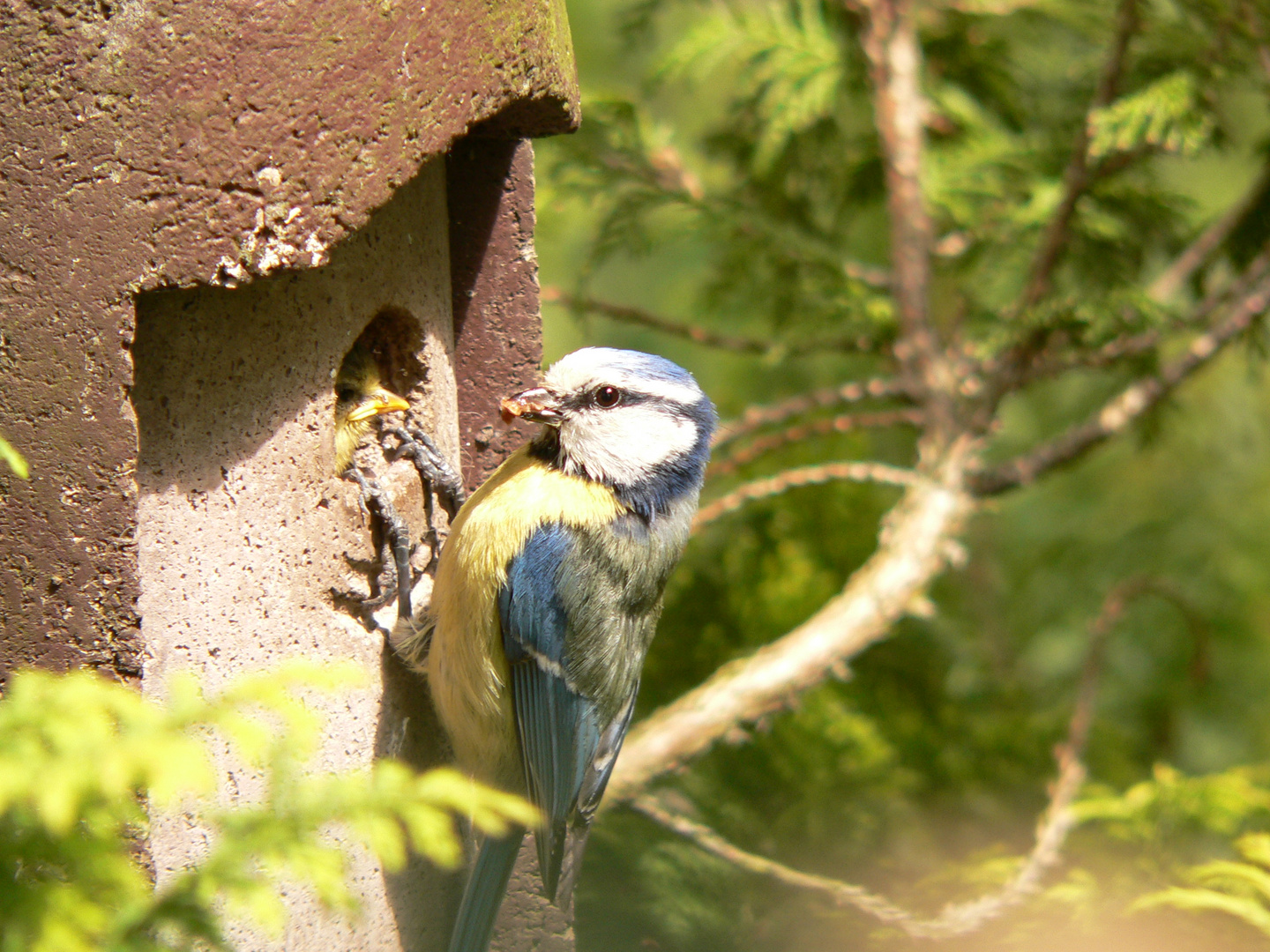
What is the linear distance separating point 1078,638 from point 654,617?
3390 mm

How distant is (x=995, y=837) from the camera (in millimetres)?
4074

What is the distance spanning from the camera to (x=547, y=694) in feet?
6.46

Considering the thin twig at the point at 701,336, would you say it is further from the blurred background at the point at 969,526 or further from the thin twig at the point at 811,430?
the thin twig at the point at 811,430

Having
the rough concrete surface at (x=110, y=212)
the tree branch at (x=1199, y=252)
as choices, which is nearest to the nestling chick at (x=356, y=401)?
the rough concrete surface at (x=110, y=212)

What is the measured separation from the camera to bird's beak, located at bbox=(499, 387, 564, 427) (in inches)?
77.8

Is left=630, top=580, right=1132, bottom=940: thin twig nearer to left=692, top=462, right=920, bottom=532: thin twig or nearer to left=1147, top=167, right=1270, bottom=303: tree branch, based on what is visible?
left=692, top=462, right=920, bottom=532: thin twig

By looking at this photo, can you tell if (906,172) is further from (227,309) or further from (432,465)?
(227,309)

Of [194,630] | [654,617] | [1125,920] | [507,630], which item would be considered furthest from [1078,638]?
[194,630]

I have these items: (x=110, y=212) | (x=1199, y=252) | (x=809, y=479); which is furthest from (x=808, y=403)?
(x=110, y=212)

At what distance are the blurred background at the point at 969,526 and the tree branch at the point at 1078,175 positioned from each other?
6cm

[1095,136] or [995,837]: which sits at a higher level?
[1095,136]

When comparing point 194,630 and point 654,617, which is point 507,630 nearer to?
point 654,617

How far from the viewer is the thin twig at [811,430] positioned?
11.7ft

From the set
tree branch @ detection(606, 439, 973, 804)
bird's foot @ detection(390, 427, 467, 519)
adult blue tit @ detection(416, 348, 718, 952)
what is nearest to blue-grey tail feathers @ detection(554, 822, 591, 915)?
adult blue tit @ detection(416, 348, 718, 952)
